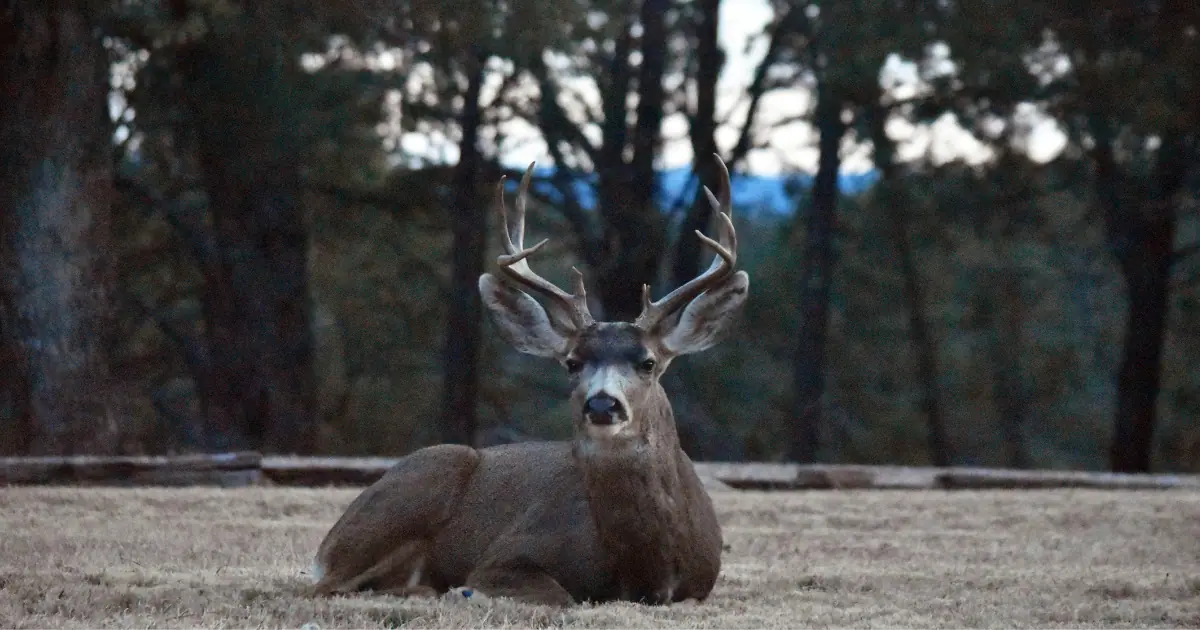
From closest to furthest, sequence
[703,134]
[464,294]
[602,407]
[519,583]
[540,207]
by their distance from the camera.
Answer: [602,407]
[519,583]
[464,294]
[703,134]
[540,207]

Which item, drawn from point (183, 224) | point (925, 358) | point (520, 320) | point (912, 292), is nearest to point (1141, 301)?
point (912, 292)

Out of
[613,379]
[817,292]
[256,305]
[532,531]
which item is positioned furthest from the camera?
[817,292]

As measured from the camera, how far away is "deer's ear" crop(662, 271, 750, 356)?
6.52 metres

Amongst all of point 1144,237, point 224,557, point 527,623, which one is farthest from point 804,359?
point 527,623

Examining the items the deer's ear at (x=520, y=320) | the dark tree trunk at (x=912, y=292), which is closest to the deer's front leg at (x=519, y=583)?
the deer's ear at (x=520, y=320)

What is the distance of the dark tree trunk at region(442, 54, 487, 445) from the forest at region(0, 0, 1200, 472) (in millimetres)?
47

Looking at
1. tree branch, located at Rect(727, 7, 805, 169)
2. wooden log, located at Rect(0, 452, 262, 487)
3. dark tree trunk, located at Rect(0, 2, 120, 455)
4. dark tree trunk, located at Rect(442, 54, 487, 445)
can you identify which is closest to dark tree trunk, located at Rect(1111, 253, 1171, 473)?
tree branch, located at Rect(727, 7, 805, 169)

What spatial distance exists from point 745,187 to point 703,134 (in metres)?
3.31

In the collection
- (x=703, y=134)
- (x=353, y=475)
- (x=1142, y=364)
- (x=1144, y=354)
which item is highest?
(x=703, y=134)

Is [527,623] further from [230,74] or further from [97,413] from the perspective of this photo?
[230,74]

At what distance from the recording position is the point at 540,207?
23.8 m

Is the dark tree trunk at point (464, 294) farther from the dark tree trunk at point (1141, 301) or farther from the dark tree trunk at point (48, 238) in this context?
the dark tree trunk at point (1141, 301)

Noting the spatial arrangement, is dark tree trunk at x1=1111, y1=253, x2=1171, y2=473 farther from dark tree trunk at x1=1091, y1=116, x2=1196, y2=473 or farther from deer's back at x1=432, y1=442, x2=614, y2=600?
deer's back at x1=432, y1=442, x2=614, y2=600

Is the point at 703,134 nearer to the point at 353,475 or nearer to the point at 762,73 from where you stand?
the point at 762,73
